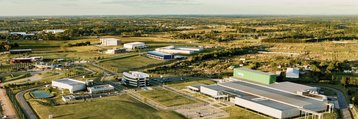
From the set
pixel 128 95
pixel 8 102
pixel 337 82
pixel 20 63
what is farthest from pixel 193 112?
pixel 20 63

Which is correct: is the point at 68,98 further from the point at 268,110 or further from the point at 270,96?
the point at 270,96

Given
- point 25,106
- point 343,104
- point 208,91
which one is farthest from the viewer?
point 208,91

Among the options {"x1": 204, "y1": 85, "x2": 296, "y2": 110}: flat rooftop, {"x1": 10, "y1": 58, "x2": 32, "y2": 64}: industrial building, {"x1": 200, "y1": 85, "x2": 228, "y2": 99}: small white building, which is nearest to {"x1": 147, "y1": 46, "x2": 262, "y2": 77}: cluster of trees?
{"x1": 200, "y1": 85, "x2": 228, "y2": 99}: small white building

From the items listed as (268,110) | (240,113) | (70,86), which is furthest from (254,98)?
(70,86)

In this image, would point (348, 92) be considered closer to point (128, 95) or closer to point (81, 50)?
point (128, 95)

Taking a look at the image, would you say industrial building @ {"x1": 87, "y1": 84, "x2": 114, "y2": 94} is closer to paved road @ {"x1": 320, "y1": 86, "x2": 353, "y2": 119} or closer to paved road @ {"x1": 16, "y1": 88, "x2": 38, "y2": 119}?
paved road @ {"x1": 16, "y1": 88, "x2": 38, "y2": 119}

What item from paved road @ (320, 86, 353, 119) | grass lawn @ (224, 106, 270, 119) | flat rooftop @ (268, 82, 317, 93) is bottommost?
paved road @ (320, 86, 353, 119)

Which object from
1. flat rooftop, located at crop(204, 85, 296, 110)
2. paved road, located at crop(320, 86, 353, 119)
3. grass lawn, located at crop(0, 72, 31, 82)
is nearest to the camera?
flat rooftop, located at crop(204, 85, 296, 110)
